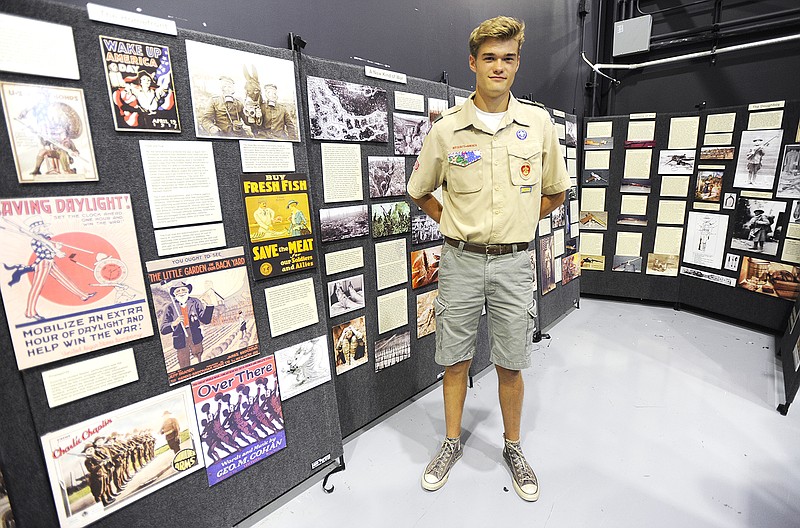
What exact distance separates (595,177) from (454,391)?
9.31 ft

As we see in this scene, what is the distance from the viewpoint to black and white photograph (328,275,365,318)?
5.41 ft

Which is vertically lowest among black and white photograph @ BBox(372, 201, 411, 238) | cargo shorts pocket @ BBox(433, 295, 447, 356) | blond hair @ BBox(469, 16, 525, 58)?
cargo shorts pocket @ BBox(433, 295, 447, 356)

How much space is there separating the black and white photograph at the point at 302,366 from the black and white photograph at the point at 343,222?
42cm

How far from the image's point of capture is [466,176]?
143 cm

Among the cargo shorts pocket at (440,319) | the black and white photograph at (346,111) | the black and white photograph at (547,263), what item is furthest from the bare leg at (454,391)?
the black and white photograph at (547,263)

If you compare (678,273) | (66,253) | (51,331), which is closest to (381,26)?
(66,253)

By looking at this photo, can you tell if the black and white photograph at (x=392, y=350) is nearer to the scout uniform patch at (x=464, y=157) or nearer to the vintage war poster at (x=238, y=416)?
the vintage war poster at (x=238, y=416)

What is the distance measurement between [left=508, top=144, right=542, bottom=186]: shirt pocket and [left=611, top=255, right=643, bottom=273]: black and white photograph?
8.77ft

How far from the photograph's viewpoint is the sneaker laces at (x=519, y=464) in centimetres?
153

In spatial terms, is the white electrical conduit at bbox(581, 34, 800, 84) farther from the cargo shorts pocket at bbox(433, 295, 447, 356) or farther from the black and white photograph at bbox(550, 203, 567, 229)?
the cargo shorts pocket at bbox(433, 295, 447, 356)

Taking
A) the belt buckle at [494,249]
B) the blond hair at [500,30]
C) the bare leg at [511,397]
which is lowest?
the bare leg at [511,397]

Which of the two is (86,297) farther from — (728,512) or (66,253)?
(728,512)

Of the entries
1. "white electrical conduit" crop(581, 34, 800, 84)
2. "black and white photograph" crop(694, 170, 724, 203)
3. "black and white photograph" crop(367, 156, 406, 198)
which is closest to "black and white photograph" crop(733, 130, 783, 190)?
"black and white photograph" crop(694, 170, 724, 203)

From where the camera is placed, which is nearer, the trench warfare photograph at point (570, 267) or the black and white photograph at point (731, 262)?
the black and white photograph at point (731, 262)
